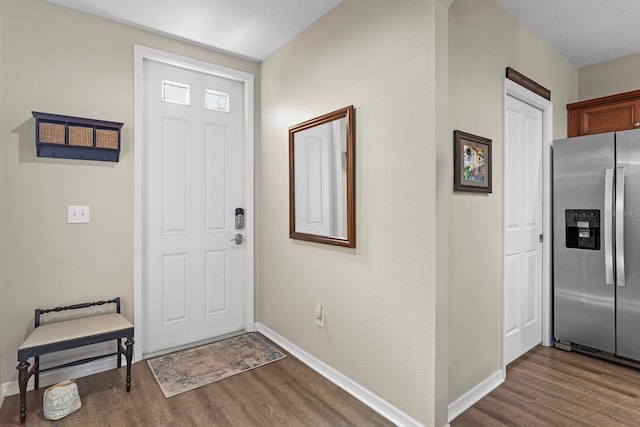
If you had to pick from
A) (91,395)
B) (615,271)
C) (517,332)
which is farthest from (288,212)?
(615,271)

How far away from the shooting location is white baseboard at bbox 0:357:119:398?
222 cm

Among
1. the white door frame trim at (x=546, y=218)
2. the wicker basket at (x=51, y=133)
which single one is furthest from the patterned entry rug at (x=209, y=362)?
the white door frame trim at (x=546, y=218)

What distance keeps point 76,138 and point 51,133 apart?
138mm


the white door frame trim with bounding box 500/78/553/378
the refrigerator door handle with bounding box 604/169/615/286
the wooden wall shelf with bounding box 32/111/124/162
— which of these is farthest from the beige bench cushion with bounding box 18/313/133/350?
the refrigerator door handle with bounding box 604/169/615/286

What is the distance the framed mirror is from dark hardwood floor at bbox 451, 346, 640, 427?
135 cm

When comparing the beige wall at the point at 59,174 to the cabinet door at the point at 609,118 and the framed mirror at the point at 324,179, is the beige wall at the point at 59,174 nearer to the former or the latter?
the framed mirror at the point at 324,179

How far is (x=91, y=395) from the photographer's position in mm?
2230

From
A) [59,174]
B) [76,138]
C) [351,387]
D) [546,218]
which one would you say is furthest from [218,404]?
[546,218]

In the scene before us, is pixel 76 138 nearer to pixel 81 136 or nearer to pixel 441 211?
pixel 81 136

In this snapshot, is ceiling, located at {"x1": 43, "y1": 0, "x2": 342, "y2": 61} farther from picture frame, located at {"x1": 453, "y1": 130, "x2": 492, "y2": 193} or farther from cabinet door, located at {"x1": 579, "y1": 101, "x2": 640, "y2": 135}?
cabinet door, located at {"x1": 579, "y1": 101, "x2": 640, "y2": 135}

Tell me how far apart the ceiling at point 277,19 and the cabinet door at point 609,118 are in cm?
51

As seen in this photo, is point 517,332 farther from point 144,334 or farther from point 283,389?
point 144,334

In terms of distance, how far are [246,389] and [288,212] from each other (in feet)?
4.52

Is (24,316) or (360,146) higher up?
(360,146)
